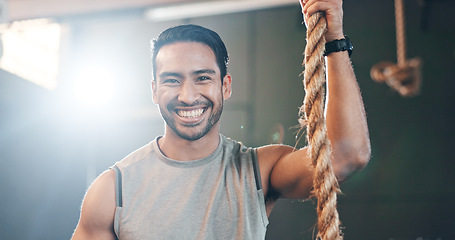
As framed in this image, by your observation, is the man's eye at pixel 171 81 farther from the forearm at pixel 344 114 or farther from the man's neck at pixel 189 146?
the forearm at pixel 344 114

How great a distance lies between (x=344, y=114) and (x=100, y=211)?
1.36 ft

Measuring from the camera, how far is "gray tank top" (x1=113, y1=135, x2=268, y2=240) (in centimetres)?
59

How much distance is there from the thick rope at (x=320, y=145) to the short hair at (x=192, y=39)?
0.23 m

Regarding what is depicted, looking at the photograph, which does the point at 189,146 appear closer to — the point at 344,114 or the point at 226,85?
the point at 226,85

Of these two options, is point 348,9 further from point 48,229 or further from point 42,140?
point 48,229

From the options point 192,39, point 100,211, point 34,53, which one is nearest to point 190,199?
point 100,211

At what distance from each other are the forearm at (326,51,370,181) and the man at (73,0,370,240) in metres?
0.09

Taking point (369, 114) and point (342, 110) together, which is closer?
point (342, 110)

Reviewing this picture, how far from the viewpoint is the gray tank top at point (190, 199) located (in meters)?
0.59

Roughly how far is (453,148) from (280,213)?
1193 mm

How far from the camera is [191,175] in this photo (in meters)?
0.62

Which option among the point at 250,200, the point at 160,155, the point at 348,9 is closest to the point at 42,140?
the point at 160,155

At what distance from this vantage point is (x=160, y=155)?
2.12ft

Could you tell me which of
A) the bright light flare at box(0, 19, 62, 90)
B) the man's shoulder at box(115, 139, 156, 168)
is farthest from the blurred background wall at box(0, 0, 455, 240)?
the man's shoulder at box(115, 139, 156, 168)
